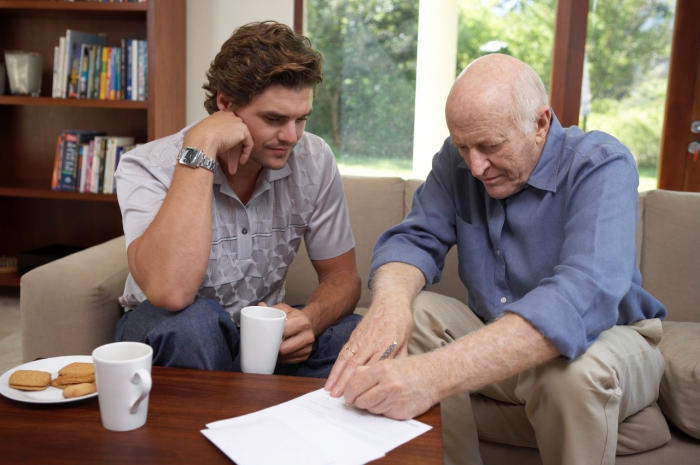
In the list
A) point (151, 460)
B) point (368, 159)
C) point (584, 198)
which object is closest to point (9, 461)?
point (151, 460)

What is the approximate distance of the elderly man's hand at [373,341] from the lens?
1.12 m

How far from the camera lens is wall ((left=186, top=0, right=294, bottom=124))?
9.60 ft

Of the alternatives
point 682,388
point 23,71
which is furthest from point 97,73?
point 682,388

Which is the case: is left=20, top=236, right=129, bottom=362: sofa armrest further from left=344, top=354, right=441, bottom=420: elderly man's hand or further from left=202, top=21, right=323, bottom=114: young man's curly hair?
left=344, top=354, right=441, bottom=420: elderly man's hand

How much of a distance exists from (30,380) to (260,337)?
37 centimetres

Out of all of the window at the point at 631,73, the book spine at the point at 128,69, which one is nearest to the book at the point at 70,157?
the book spine at the point at 128,69

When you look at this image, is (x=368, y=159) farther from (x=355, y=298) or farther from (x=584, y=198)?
(x=584, y=198)

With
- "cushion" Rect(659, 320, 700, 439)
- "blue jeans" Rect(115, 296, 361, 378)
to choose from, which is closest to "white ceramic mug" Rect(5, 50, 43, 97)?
"blue jeans" Rect(115, 296, 361, 378)

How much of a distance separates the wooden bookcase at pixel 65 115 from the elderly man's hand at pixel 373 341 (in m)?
1.94

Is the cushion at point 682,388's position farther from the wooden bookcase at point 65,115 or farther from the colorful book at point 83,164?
the colorful book at point 83,164

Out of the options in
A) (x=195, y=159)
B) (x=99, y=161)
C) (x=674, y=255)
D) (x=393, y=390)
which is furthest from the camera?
(x=99, y=161)

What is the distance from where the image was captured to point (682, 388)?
1479mm

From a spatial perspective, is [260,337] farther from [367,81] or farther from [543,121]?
[367,81]

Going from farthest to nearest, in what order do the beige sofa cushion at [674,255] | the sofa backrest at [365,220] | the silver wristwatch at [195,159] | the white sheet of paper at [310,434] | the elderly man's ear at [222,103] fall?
the sofa backrest at [365,220] < the beige sofa cushion at [674,255] < the elderly man's ear at [222,103] < the silver wristwatch at [195,159] < the white sheet of paper at [310,434]
